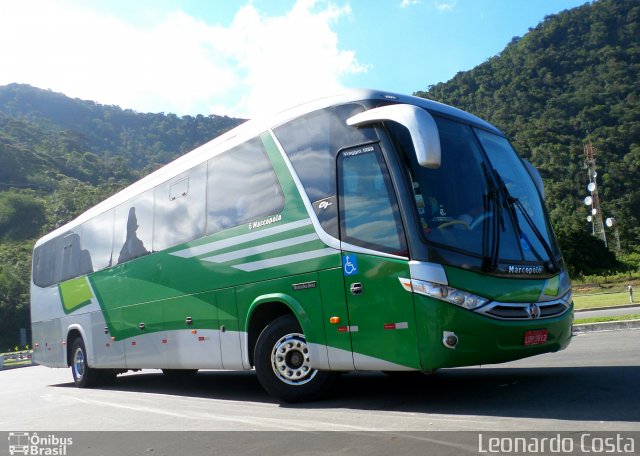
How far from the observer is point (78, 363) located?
13453mm

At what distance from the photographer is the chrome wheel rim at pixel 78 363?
1328cm

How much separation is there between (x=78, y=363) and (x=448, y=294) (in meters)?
10.1

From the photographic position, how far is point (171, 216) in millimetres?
Answer: 10039

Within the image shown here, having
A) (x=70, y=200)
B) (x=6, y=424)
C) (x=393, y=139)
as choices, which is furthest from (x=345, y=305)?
(x=70, y=200)

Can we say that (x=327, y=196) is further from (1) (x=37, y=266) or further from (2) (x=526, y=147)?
(2) (x=526, y=147)

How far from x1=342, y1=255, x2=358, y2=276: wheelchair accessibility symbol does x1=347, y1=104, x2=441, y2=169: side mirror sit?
4.28 ft

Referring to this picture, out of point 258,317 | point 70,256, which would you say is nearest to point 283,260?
point 258,317

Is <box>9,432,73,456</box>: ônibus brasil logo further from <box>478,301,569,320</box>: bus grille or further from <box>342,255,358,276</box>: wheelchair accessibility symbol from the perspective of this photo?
<box>478,301,569,320</box>: bus grille

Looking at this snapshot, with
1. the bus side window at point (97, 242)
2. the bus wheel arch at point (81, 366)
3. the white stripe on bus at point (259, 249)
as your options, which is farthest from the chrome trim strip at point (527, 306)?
the bus wheel arch at point (81, 366)

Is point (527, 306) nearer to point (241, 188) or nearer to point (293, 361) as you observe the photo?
point (293, 361)

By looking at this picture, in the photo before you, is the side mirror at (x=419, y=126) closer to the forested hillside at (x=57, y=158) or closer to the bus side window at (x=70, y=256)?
the bus side window at (x=70, y=256)

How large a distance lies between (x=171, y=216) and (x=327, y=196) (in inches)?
155

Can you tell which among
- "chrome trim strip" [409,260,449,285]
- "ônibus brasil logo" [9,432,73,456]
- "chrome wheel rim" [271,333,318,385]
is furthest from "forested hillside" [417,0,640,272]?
"ônibus brasil logo" [9,432,73,456]

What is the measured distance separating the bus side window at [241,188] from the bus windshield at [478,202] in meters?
2.01
